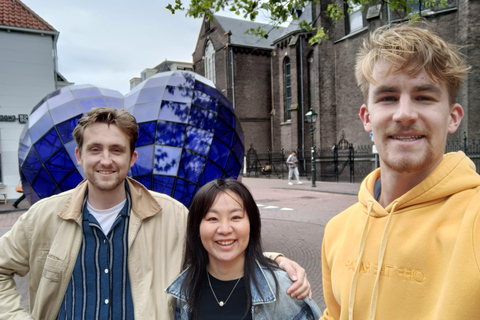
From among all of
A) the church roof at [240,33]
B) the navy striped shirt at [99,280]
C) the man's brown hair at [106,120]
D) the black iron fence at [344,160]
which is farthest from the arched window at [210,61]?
the navy striped shirt at [99,280]

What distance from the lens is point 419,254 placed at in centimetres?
117

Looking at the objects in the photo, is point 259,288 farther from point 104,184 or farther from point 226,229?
point 104,184

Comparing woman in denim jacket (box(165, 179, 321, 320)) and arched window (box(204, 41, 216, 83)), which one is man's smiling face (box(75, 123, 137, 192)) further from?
arched window (box(204, 41, 216, 83))

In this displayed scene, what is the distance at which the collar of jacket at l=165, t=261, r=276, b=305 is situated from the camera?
1832mm

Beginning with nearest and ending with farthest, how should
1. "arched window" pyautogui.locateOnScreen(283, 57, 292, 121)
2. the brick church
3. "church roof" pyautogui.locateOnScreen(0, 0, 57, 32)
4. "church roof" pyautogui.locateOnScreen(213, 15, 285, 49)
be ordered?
"church roof" pyautogui.locateOnScreen(0, 0, 57, 32), the brick church, "arched window" pyautogui.locateOnScreen(283, 57, 292, 121), "church roof" pyautogui.locateOnScreen(213, 15, 285, 49)

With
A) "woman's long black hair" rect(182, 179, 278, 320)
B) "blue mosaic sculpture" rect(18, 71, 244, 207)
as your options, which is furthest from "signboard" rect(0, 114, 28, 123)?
"woman's long black hair" rect(182, 179, 278, 320)

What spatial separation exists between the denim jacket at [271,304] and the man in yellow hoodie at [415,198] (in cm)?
53

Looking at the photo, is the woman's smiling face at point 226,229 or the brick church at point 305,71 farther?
the brick church at point 305,71

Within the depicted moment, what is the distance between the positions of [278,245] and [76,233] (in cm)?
535

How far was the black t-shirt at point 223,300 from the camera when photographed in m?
1.82

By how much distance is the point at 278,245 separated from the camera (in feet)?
22.4

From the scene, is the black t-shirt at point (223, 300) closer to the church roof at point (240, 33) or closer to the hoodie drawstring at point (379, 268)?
the hoodie drawstring at point (379, 268)

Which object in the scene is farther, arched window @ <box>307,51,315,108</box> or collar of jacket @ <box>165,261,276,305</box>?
arched window @ <box>307,51,315,108</box>

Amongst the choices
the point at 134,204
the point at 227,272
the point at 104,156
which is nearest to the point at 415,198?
the point at 227,272
